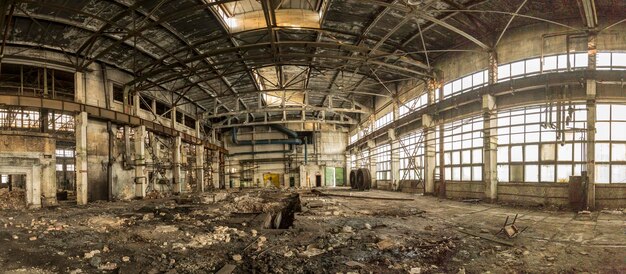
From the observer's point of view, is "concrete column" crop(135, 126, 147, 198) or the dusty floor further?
"concrete column" crop(135, 126, 147, 198)

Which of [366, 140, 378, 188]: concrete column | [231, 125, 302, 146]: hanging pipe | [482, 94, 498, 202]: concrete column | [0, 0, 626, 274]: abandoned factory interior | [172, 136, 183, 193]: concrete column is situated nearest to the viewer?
[0, 0, 626, 274]: abandoned factory interior

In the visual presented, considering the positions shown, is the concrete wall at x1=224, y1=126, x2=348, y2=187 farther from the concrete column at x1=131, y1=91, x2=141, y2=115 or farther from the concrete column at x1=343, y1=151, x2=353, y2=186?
the concrete column at x1=131, y1=91, x2=141, y2=115

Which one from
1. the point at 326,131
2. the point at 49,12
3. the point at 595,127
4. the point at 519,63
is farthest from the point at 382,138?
the point at 49,12

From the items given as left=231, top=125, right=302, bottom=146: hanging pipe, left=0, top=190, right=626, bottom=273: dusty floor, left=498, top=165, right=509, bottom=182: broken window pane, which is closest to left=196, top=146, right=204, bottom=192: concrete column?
left=231, top=125, right=302, bottom=146: hanging pipe

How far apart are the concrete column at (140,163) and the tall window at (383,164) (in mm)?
14626

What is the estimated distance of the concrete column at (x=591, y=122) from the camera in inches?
356

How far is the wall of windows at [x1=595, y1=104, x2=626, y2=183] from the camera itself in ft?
30.6

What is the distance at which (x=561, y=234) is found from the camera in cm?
600

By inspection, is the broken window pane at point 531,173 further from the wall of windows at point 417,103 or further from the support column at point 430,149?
the wall of windows at point 417,103

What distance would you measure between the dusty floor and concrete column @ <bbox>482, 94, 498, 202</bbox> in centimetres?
296

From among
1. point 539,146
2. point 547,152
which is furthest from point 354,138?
→ point 547,152

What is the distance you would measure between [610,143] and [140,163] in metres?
19.7

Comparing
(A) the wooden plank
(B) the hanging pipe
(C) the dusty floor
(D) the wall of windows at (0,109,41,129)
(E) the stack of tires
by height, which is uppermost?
(D) the wall of windows at (0,109,41,129)

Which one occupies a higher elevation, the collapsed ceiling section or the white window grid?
the collapsed ceiling section
